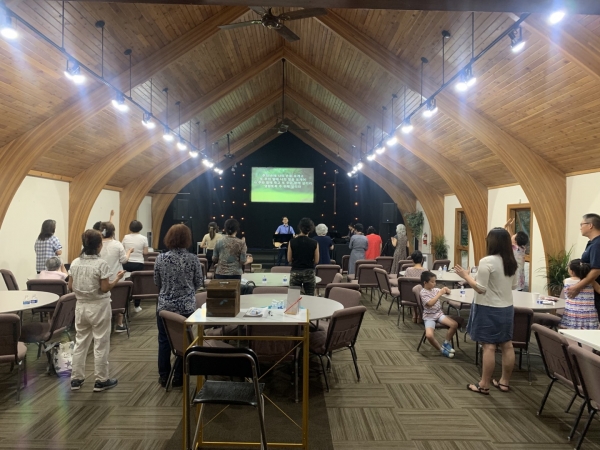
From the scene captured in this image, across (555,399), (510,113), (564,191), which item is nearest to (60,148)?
(510,113)

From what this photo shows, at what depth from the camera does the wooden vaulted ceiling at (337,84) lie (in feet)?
17.6

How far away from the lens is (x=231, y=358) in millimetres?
→ 2416

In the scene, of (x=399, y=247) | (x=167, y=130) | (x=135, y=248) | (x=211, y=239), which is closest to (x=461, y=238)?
(x=399, y=247)

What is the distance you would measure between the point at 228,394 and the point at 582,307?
3.59 meters

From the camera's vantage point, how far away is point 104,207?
39.3ft

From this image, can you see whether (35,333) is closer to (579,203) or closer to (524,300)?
(524,300)

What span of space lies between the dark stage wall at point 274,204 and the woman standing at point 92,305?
1401 centimetres

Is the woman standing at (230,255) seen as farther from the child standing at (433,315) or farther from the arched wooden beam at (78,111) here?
the arched wooden beam at (78,111)

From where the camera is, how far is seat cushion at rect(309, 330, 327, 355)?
13.1ft

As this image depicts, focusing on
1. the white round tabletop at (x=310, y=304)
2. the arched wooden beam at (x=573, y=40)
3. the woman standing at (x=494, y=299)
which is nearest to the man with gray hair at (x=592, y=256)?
the woman standing at (x=494, y=299)

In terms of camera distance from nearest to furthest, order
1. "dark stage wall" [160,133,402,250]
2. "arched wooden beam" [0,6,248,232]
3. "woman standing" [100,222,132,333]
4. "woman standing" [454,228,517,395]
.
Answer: "woman standing" [454,228,517,395], "woman standing" [100,222,132,333], "arched wooden beam" [0,6,248,232], "dark stage wall" [160,133,402,250]

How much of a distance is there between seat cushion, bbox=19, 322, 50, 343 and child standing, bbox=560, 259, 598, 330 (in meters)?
5.33

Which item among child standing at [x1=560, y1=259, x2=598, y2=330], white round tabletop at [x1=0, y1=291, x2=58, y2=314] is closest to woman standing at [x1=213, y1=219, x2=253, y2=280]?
white round tabletop at [x1=0, y1=291, x2=58, y2=314]

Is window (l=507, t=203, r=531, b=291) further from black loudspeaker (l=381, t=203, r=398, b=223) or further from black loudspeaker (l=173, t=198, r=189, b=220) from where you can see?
black loudspeaker (l=173, t=198, r=189, b=220)
